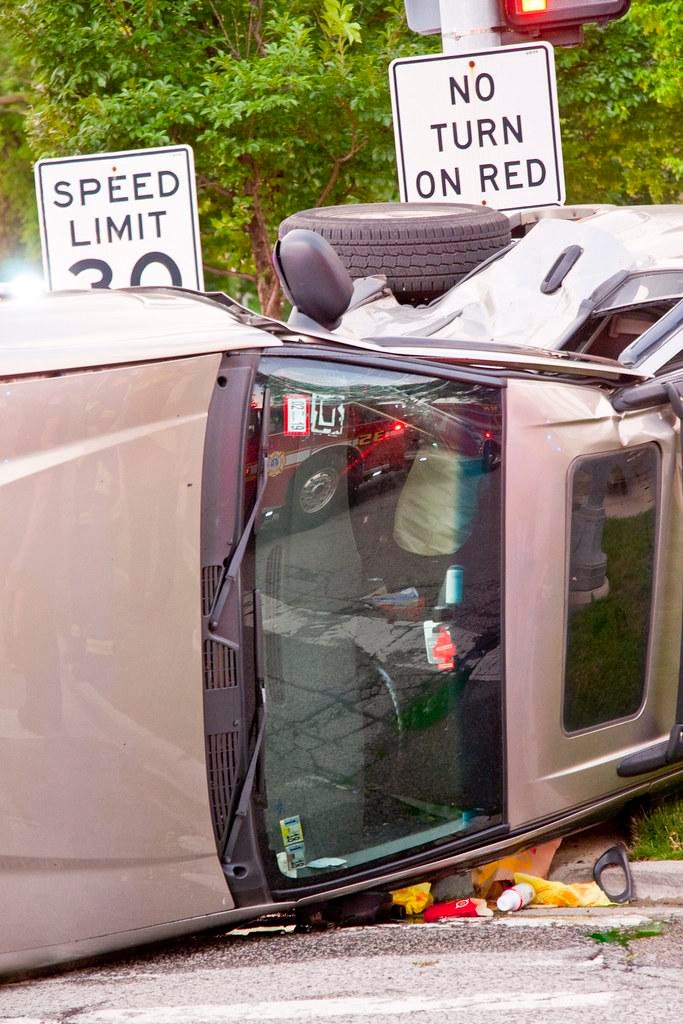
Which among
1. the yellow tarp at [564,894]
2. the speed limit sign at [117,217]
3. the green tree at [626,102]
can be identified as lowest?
the yellow tarp at [564,894]

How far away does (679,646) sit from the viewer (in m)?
4.55

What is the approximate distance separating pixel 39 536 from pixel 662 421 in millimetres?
2042

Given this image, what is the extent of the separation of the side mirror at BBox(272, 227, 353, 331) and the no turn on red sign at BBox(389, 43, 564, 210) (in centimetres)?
258

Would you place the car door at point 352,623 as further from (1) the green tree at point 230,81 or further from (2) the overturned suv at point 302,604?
(1) the green tree at point 230,81

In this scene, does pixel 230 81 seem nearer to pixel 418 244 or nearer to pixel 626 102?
pixel 626 102

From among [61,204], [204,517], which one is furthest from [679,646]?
[61,204]

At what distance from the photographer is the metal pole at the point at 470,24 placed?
267 inches

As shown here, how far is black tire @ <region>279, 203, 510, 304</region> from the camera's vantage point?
6156mm

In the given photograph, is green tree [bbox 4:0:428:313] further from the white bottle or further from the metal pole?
the white bottle

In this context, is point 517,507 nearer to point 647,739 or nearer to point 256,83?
point 647,739

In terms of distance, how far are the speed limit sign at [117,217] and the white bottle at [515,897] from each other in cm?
346

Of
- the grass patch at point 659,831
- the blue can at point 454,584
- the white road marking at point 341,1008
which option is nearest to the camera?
the white road marking at point 341,1008

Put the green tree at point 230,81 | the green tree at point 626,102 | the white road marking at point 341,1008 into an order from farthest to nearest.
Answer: the green tree at point 626,102 < the green tree at point 230,81 < the white road marking at point 341,1008

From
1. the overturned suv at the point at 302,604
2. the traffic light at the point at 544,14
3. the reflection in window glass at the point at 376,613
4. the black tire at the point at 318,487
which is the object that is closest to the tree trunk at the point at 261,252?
the traffic light at the point at 544,14
